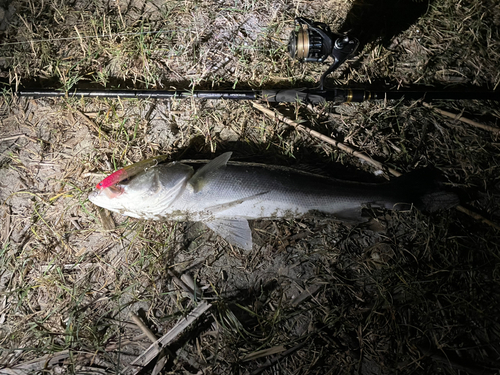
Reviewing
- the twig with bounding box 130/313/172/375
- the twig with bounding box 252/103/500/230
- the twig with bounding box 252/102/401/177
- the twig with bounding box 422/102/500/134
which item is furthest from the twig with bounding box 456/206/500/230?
the twig with bounding box 130/313/172/375

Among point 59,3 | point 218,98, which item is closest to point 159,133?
point 218,98

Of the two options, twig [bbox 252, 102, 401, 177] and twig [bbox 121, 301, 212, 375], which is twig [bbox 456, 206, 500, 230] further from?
twig [bbox 121, 301, 212, 375]

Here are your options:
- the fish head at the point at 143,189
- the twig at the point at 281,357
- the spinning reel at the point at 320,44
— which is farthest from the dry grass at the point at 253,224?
the spinning reel at the point at 320,44

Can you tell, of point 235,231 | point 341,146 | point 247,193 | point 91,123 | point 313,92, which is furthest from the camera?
point 91,123

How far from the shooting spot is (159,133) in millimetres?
3221

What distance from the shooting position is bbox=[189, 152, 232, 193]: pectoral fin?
2.70m

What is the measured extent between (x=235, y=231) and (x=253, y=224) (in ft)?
0.84

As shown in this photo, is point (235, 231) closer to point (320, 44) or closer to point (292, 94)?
point (292, 94)

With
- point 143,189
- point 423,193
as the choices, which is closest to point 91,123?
point 143,189

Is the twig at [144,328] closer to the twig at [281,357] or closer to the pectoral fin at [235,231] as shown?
the twig at [281,357]

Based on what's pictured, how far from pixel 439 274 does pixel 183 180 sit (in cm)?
271

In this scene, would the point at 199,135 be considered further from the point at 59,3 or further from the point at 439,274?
the point at 439,274

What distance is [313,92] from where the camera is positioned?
292cm

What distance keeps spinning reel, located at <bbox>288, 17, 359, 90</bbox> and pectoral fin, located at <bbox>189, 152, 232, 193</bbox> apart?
126 centimetres
